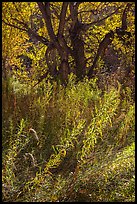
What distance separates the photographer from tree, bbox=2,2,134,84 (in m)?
6.88

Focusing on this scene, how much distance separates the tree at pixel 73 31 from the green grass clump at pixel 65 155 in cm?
308

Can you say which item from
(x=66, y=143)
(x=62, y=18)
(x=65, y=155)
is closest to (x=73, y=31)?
(x=62, y=18)

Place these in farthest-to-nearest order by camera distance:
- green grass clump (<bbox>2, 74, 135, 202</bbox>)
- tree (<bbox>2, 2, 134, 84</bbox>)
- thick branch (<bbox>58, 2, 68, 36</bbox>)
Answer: tree (<bbox>2, 2, 134, 84</bbox>) < thick branch (<bbox>58, 2, 68, 36</bbox>) < green grass clump (<bbox>2, 74, 135, 202</bbox>)

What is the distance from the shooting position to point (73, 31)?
7594 mm

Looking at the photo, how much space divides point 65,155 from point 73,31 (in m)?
5.15

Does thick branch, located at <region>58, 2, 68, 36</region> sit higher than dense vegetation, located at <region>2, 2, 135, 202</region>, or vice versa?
thick branch, located at <region>58, 2, 68, 36</region>

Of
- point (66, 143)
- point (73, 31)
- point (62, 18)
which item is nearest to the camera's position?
point (66, 143)

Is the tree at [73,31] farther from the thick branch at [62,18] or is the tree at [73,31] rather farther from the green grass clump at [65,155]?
the green grass clump at [65,155]

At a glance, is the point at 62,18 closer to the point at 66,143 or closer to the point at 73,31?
the point at 73,31

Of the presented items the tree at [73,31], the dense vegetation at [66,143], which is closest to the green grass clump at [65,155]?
the dense vegetation at [66,143]

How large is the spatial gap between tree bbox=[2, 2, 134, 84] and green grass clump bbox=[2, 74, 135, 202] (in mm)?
3081

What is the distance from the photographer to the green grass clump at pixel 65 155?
2350 millimetres

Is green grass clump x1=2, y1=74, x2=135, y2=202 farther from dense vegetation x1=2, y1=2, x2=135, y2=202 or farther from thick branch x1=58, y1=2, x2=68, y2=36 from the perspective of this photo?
thick branch x1=58, y1=2, x2=68, y2=36

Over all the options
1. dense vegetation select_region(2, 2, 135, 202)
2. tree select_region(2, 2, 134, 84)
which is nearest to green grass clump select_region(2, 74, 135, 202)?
dense vegetation select_region(2, 2, 135, 202)
